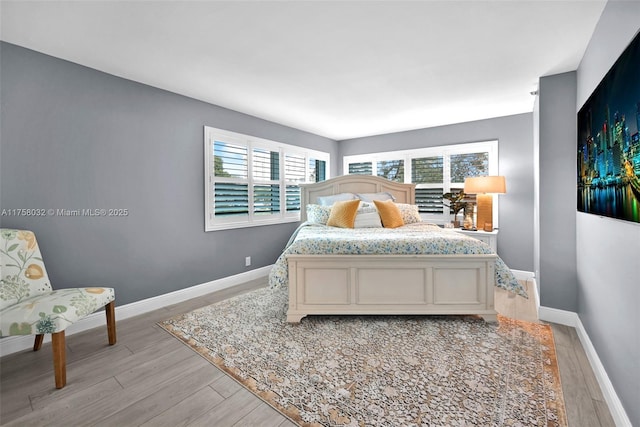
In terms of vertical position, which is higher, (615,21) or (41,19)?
(41,19)

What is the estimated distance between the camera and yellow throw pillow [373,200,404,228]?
3736 mm

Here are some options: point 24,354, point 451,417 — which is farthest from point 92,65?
point 451,417

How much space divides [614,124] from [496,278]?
1582 mm

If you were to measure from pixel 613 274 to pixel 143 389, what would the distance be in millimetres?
2867

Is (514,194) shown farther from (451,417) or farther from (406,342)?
(451,417)

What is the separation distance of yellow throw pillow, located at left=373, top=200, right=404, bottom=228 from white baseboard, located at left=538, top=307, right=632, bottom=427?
1.66m

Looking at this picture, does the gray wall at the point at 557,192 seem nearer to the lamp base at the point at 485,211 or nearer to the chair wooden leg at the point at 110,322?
the lamp base at the point at 485,211

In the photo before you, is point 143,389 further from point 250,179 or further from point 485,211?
point 485,211

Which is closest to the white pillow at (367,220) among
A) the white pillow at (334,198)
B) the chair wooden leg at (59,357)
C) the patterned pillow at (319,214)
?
the patterned pillow at (319,214)

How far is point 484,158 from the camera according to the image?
14.6 feet

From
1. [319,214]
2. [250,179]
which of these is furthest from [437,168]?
[250,179]

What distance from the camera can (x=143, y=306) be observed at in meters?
3.07

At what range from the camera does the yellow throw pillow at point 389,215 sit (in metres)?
3.74

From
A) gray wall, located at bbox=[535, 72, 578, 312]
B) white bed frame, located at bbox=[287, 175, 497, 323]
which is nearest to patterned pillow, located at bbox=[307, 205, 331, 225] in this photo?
white bed frame, located at bbox=[287, 175, 497, 323]
